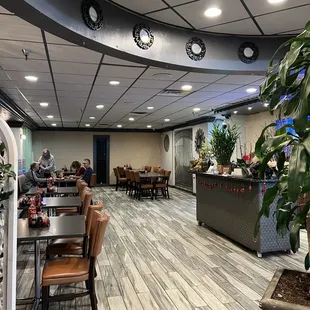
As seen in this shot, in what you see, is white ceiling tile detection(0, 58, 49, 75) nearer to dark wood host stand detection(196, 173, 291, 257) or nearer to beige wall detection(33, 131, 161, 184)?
dark wood host stand detection(196, 173, 291, 257)

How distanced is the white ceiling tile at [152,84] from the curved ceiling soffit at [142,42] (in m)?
0.91

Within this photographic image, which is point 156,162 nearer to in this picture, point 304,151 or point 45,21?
point 45,21

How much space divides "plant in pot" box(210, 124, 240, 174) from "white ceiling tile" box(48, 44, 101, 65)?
2.58 metres

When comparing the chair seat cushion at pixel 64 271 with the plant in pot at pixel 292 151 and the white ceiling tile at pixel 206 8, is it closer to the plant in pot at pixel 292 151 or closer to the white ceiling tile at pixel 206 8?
the plant in pot at pixel 292 151

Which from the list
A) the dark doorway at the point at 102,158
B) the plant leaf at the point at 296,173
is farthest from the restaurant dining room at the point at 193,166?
the dark doorway at the point at 102,158

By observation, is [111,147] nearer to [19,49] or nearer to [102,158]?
[102,158]

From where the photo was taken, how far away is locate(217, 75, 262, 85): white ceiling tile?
450 centimetres

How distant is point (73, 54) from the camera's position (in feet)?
11.5

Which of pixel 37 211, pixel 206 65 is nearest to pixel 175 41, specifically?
pixel 206 65

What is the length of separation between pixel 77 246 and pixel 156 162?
1167 cm

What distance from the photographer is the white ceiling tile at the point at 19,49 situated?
10.5 ft

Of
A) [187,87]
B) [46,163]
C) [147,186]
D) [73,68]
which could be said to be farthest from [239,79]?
[46,163]

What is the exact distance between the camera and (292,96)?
4.27 ft

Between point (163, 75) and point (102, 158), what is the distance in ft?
33.5
